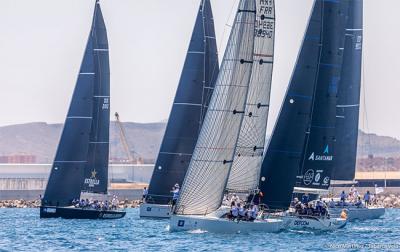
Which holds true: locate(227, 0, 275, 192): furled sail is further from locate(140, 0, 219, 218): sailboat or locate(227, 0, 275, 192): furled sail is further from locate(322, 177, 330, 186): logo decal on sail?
locate(140, 0, 219, 218): sailboat

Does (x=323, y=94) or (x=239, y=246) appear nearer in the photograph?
(x=239, y=246)

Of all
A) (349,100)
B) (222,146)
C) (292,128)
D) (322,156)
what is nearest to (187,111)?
(322,156)

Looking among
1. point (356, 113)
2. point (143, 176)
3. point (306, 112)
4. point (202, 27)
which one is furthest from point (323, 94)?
point (143, 176)

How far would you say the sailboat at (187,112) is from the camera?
77562 mm

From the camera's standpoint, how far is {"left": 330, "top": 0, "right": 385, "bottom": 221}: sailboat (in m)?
85.0

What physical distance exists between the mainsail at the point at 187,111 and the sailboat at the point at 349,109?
11134 millimetres

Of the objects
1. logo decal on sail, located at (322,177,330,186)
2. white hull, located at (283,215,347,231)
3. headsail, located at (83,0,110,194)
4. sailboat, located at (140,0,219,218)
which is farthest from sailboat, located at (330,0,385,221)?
white hull, located at (283,215,347,231)

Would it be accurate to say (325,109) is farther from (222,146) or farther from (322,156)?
(222,146)

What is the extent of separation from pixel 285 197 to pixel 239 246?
38.1 ft

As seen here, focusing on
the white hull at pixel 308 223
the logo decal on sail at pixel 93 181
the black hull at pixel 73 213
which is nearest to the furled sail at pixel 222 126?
the white hull at pixel 308 223

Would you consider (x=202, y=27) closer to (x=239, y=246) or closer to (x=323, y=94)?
(x=323, y=94)

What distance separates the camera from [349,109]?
8569 cm

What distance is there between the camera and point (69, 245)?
183 feet

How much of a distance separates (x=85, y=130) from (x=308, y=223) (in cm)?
1949
